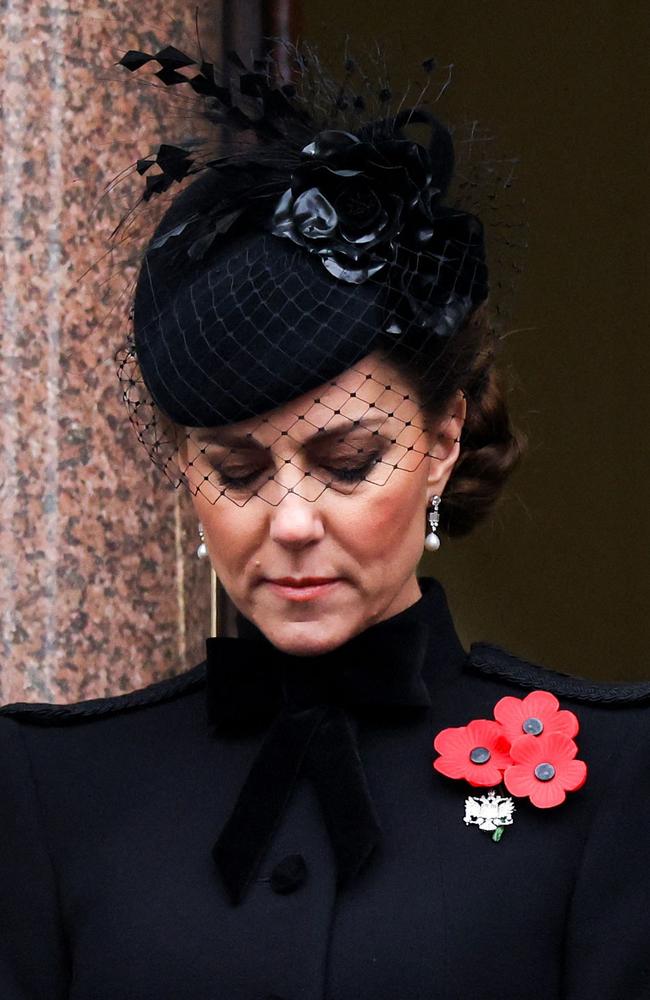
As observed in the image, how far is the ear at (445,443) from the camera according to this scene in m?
2.16

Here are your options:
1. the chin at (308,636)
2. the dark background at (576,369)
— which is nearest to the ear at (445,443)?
the chin at (308,636)

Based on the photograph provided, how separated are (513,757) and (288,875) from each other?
296 mm

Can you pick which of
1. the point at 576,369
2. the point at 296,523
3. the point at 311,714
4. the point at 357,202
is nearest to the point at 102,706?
the point at 311,714

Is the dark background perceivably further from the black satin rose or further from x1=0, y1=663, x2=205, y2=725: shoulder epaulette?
the black satin rose

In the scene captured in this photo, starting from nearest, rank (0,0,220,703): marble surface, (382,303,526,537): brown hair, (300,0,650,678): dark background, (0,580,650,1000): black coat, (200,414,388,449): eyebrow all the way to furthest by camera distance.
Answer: (0,580,650,1000): black coat, (200,414,388,449): eyebrow, (382,303,526,537): brown hair, (0,0,220,703): marble surface, (300,0,650,678): dark background

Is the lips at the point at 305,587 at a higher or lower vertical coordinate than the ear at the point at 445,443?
lower

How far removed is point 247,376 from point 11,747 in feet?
1.90

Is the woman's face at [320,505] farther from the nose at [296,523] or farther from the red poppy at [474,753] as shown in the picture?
the red poppy at [474,753]

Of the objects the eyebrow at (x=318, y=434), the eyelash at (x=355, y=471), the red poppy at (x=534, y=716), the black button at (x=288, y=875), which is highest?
the eyebrow at (x=318, y=434)

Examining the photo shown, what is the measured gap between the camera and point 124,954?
2014 mm

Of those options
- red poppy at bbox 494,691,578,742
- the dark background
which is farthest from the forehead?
the dark background

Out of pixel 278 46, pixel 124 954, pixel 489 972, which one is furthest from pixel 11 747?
pixel 278 46

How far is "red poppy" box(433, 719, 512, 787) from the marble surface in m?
0.91

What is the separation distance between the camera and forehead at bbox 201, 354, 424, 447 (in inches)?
79.6
